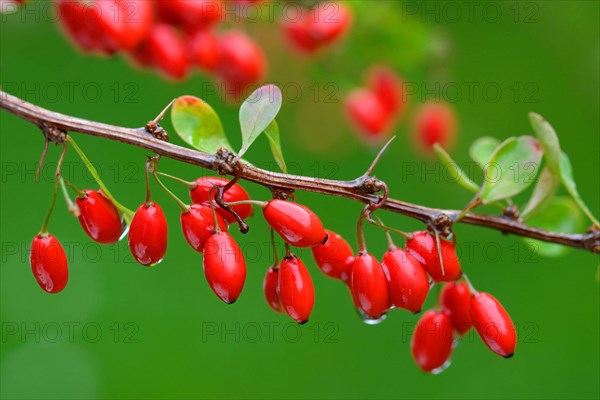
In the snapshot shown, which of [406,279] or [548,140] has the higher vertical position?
[548,140]

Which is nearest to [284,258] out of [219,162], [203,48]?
[219,162]

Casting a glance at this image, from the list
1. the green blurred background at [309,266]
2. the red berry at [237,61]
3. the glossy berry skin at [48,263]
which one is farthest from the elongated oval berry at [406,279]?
the green blurred background at [309,266]

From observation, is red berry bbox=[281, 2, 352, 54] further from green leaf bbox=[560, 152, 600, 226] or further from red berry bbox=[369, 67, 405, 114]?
green leaf bbox=[560, 152, 600, 226]

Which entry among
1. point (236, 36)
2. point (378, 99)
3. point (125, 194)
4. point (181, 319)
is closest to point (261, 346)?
point (181, 319)

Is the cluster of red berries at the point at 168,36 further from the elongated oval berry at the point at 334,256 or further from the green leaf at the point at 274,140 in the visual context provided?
the elongated oval berry at the point at 334,256

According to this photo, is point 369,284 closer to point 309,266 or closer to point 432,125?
point 432,125

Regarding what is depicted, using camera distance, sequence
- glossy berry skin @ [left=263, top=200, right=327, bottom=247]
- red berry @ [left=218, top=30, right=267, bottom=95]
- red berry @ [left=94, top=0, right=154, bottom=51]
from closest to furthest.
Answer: glossy berry skin @ [left=263, top=200, right=327, bottom=247] < red berry @ [left=94, top=0, right=154, bottom=51] < red berry @ [left=218, top=30, right=267, bottom=95]

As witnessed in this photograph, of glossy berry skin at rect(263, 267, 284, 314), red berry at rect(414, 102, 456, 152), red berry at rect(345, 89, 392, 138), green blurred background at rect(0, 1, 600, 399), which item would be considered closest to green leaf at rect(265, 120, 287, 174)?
glossy berry skin at rect(263, 267, 284, 314)
